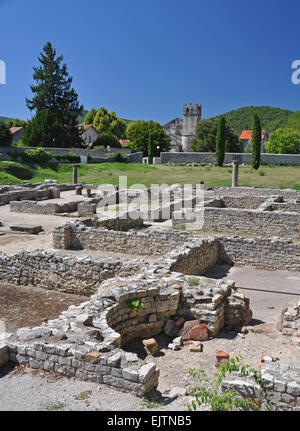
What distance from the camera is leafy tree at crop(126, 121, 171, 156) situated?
71.8 meters

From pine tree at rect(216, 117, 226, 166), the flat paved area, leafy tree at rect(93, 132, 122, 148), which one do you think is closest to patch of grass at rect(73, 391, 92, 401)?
the flat paved area

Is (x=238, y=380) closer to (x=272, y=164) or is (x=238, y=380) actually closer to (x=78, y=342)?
(x=78, y=342)

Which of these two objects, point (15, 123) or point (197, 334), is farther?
point (15, 123)

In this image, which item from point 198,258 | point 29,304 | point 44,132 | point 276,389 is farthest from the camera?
point 44,132

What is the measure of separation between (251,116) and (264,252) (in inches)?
5047

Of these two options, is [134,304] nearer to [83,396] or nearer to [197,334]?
[197,334]

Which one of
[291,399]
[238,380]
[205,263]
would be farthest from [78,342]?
[205,263]

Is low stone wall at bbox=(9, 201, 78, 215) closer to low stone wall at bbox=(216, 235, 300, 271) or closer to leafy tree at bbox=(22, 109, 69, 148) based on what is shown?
low stone wall at bbox=(216, 235, 300, 271)

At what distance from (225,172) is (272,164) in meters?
13.0

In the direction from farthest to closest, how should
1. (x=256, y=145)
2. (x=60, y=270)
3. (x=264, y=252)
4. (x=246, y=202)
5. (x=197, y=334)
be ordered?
(x=256, y=145), (x=246, y=202), (x=264, y=252), (x=60, y=270), (x=197, y=334)

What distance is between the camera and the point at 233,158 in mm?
53688

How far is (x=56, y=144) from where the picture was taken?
185 feet

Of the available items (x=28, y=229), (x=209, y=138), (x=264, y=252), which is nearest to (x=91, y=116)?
(x=209, y=138)

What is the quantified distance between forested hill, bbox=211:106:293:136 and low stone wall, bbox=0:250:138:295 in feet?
392
